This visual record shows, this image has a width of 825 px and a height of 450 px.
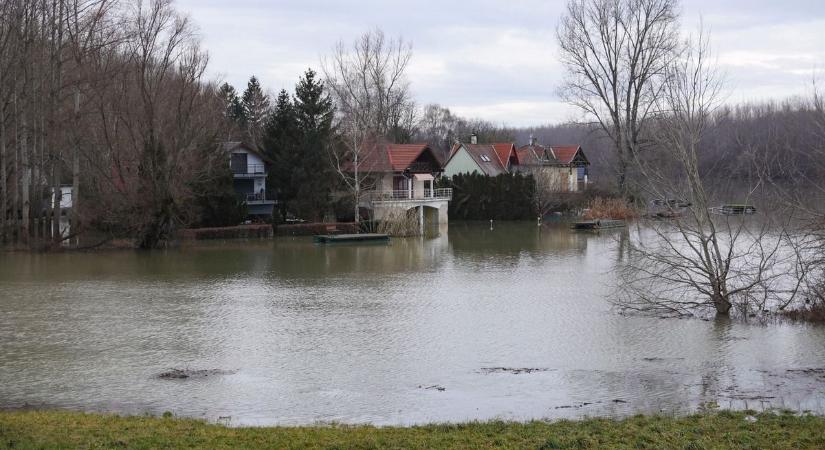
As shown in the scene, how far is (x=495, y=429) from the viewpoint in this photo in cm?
872

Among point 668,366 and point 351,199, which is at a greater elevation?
point 351,199

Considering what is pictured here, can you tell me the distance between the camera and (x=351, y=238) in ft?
131

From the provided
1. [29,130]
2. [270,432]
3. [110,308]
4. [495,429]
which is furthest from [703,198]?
[29,130]

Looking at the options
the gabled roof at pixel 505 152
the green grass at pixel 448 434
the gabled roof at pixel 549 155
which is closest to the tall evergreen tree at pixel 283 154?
the gabled roof at pixel 505 152

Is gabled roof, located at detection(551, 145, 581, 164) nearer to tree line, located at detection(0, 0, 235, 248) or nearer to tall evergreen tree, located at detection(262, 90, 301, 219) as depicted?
tall evergreen tree, located at detection(262, 90, 301, 219)

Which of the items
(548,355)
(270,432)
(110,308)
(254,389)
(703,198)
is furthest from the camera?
(110,308)

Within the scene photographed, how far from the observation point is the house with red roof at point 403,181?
48938 millimetres

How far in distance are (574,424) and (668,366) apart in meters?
4.91

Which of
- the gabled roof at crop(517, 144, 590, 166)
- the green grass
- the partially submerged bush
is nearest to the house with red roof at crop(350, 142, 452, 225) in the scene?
the partially submerged bush

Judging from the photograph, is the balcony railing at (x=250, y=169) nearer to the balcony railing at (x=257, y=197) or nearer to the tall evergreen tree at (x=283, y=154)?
the balcony railing at (x=257, y=197)

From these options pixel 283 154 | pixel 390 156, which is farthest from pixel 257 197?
pixel 390 156

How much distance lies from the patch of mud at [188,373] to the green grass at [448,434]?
3.28m

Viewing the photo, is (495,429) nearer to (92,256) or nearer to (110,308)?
(110,308)

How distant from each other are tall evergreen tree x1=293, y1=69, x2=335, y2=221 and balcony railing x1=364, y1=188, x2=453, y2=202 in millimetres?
2618
